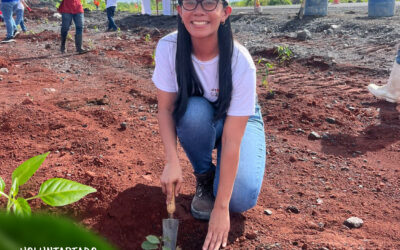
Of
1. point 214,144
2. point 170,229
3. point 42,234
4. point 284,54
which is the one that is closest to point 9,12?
point 284,54

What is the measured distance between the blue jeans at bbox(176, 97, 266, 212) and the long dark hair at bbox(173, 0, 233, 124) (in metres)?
0.05

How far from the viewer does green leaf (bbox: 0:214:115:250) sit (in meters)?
0.16

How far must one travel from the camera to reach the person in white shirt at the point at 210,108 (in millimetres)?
1761

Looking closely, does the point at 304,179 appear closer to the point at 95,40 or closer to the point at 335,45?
the point at 335,45

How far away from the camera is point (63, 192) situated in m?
1.03

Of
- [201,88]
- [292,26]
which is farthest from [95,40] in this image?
[201,88]

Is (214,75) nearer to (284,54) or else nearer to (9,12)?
(284,54)

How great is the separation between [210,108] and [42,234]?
185cm

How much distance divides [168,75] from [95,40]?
22.6 feet

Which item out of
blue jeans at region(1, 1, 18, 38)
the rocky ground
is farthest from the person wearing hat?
blue jeans at region(1, 1, 18, 38)

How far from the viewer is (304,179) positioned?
2.53 metres

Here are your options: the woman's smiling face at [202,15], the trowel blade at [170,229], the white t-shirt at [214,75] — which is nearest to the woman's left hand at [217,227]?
the trowel blade at [170,229]

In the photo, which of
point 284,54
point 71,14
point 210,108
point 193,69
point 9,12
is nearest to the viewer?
point 193,69

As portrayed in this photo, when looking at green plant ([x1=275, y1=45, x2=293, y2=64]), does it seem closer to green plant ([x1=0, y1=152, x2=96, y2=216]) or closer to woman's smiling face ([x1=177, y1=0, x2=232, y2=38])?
woman's smiling face ([x1=177, y1=0, x2=232, y2=38])
